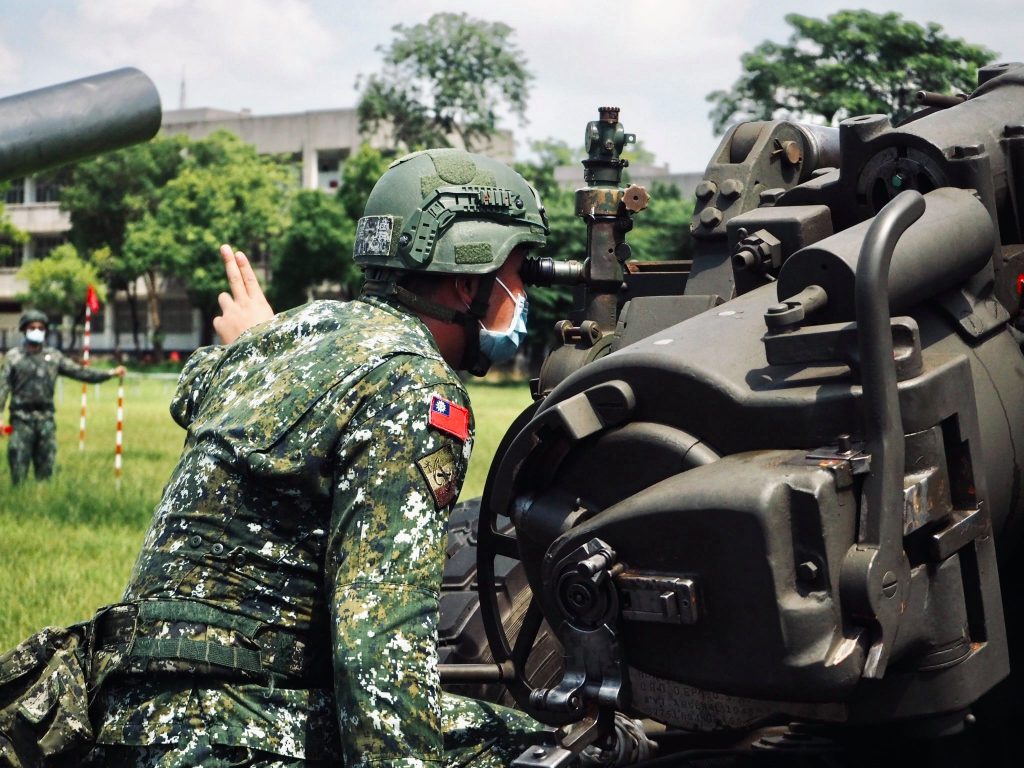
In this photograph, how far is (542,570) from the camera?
3180 millimetres

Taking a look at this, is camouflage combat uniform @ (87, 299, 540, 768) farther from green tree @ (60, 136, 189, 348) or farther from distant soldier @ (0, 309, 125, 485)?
green tree @ (60, 136, 189, 348)

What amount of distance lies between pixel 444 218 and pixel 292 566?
2.98 feet

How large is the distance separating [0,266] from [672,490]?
260 feet

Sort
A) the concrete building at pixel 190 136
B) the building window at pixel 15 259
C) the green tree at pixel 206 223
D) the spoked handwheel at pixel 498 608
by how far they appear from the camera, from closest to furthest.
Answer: the spoked handwheel at pixel 498 608
the green tree at pixel 206 223
the concrete building at pixel 190 136
the building window at pixel 15 259

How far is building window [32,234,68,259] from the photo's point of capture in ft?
255

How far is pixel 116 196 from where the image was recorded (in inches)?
2660

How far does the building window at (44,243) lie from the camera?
77625 mm

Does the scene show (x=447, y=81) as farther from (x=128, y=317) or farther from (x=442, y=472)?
(x=442, y=472)

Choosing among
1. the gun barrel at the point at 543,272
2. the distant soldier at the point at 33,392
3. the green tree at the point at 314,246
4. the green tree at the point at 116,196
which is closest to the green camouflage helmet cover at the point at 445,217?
the gun barrel at the point at 543,272

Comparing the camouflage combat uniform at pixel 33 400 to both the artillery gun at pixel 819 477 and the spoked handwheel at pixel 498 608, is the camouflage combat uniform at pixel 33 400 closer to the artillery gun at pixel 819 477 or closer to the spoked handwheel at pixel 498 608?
the spoked handwheel at pixel 498 608

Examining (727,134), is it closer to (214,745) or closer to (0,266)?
(214,745)

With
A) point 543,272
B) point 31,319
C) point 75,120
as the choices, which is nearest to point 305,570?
point 543,272

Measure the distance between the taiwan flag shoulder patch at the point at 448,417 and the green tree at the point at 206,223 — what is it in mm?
57498

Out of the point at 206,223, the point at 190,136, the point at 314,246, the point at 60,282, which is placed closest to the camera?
the point at 314,246
